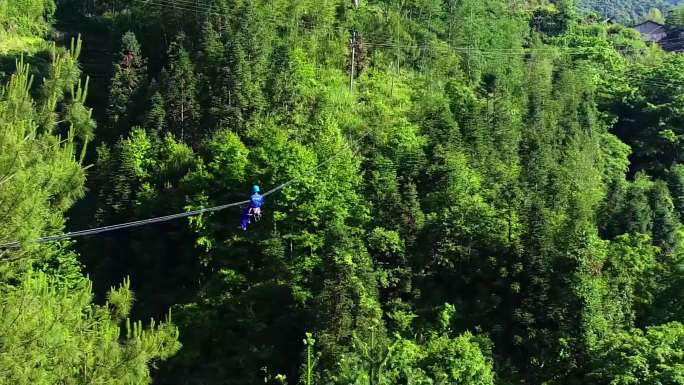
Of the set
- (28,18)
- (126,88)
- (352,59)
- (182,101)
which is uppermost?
(352,59)

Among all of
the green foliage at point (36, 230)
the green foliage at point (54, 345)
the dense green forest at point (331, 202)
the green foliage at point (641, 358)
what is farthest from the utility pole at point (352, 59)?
the green foliage at point (36, 230)

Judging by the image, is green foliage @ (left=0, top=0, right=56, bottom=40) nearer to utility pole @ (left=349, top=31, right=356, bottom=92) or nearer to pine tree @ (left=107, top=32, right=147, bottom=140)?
pine tree @ (left=107, top=32, right=147, bottom=140)

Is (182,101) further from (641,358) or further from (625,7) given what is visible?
(625,7)

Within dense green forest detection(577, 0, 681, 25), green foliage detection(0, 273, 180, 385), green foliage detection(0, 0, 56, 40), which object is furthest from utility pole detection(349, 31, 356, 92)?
dense green forest detection(577, 0, 681, 25)

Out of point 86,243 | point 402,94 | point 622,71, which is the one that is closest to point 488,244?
point 402,94

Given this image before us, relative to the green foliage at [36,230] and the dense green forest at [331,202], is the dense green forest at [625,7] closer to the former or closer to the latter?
the dense green forest at [331,202]

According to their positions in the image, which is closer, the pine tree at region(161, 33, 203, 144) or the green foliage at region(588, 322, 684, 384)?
the green foliage at region(588, 322, 684, 384)

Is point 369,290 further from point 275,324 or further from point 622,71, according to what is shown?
point 622,71

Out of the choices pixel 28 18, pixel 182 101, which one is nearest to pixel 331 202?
pixel 182 101

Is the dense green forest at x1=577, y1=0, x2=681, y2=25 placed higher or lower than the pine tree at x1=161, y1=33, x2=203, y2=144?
higher
